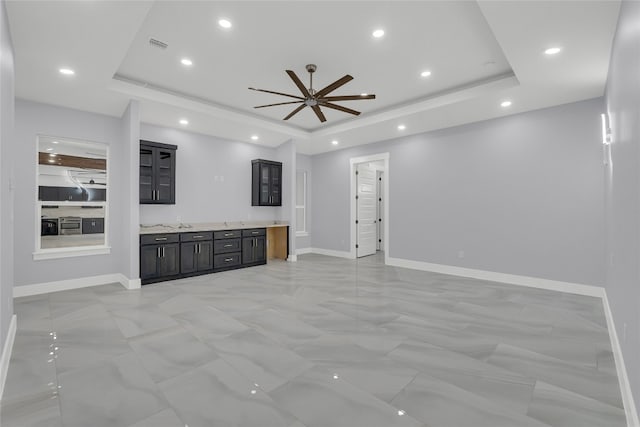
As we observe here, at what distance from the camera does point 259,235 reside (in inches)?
267

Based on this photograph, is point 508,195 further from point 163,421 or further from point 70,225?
point 70,225

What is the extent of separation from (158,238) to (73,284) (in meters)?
1.38

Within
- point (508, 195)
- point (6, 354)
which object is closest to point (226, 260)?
point (6, 354)

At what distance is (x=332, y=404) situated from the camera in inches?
76.5

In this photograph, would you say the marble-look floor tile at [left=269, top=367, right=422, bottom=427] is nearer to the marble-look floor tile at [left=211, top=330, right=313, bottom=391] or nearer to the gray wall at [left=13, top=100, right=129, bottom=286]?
the marble-look floor tile at [left=211, top=330, right=313, bottom=391]

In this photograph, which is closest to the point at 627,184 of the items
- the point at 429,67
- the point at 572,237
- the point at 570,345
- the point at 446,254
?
the point at 570,345

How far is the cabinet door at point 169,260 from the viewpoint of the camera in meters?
5.25

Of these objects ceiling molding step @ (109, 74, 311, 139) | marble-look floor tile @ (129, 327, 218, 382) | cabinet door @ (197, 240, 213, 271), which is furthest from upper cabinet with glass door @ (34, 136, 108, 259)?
marble-look floor tile @ (129, 327, 218, 382)

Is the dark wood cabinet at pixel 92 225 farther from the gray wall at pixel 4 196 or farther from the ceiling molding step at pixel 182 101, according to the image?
Answer: the gray wall at pixel 4 196

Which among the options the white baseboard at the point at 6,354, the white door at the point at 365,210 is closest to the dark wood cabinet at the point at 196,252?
the white baseboard at the point at 6,354

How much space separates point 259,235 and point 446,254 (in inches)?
→ 154

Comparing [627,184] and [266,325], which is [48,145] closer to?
[266,325]

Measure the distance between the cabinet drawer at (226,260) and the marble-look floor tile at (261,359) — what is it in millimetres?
3220

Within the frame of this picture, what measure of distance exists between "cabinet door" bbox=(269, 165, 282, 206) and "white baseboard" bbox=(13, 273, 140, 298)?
343 centimetres
